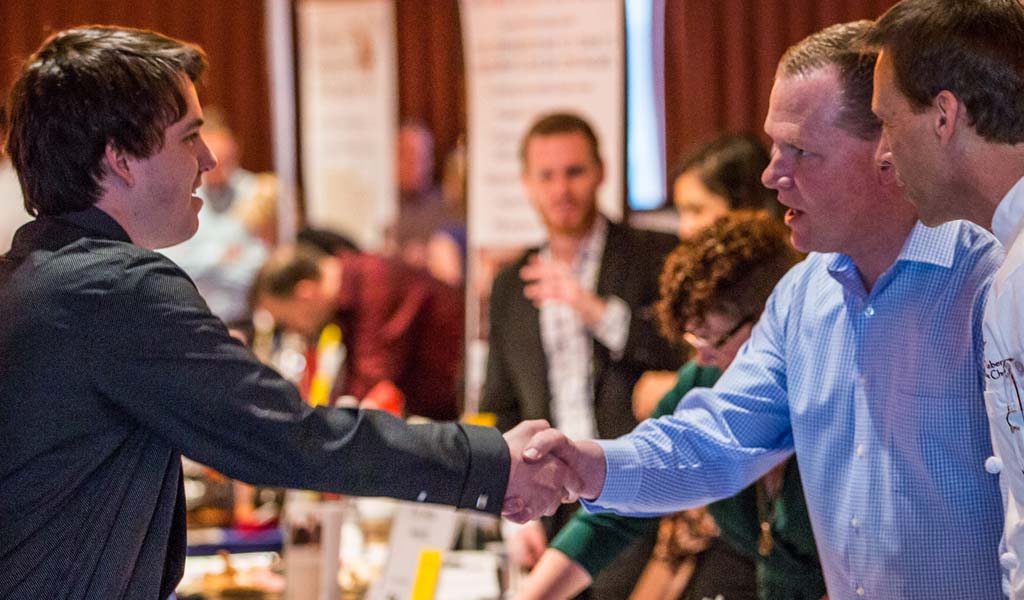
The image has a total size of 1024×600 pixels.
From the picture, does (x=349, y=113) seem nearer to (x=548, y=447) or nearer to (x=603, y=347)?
(x=603, y=347)

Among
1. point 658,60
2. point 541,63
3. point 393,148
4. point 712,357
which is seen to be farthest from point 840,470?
point 393,148

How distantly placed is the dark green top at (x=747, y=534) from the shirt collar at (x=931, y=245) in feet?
1.58

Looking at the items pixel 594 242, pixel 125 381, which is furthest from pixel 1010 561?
pixel 594 242

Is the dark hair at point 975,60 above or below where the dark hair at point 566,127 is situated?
above

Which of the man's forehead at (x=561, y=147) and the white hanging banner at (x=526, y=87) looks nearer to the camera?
the man's forehead at (x=561, y=147)

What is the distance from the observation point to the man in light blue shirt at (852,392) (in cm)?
168

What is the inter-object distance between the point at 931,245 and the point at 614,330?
1.78 meters

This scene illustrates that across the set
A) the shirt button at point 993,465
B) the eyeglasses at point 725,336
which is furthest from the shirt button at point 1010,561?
the eyeglasses at point 725,336

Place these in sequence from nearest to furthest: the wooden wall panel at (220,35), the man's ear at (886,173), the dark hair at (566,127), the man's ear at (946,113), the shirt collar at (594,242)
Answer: the man's ear at (946,113)
the man's ear at (886,173)
the shirt collar at (594,242)
the dark hair at (566,127)
the wooden wall panel at (220,35)

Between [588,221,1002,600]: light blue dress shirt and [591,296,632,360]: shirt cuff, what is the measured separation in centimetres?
147

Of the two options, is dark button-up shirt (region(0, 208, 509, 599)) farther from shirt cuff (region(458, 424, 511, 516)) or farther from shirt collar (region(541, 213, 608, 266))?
shirt collar (region(541, 213, 608, 266))

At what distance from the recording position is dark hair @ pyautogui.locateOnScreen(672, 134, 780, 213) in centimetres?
329

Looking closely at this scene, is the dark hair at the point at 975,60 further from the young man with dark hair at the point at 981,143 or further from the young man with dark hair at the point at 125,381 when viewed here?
the young man with dark hair at the point at 125,381

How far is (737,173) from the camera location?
331 centimetres
